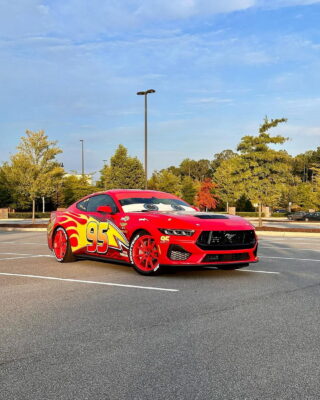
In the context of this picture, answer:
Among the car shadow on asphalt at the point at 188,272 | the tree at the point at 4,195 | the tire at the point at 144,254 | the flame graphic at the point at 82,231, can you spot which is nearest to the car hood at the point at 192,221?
the tire at the point at 144,254

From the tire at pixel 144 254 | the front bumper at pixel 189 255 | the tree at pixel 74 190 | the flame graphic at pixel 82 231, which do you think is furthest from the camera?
the tree at pixel 74 190

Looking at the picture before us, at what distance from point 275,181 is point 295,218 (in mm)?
21886

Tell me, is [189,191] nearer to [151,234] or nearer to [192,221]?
[151,234]

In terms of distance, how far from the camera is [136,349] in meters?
4.00

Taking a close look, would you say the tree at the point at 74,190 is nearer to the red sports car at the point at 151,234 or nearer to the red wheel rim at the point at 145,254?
the red sports car at the point at 151,234

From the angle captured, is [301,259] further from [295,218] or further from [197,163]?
[197,163]

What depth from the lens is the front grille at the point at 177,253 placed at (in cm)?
746

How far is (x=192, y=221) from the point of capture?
7625mm

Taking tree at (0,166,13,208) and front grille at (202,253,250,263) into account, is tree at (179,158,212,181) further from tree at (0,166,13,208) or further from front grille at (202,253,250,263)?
front grille at (202,253,250,263)

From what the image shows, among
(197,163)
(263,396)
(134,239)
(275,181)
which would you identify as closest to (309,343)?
(263,396)

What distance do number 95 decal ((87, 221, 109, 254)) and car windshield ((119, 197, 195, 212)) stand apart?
0.55m

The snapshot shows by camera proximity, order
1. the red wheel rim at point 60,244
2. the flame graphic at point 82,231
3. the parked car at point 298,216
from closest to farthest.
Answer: the flame graphic at point 82,231
the red wheel rim at point 60,244
the parked car at point 298,216

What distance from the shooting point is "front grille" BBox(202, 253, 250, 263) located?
746 centimetres

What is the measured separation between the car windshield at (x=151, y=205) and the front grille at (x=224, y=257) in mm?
1655
